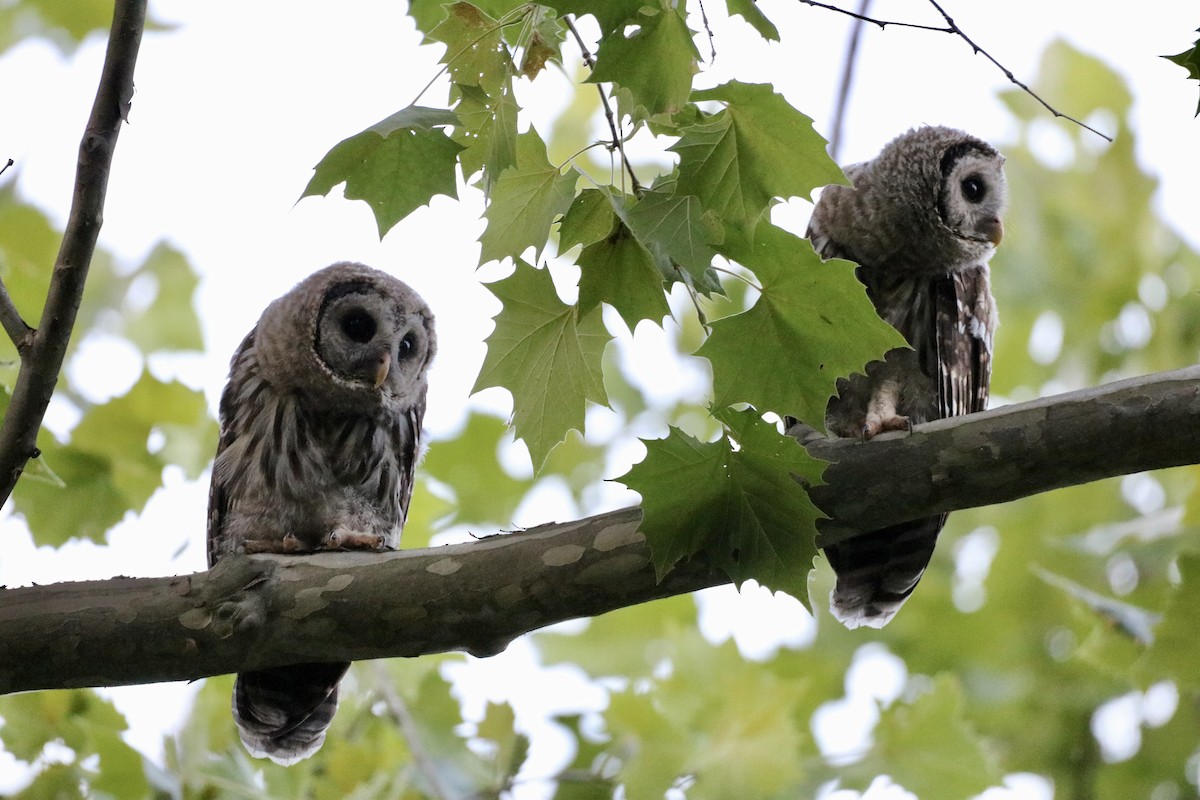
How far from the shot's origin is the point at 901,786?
5.45m

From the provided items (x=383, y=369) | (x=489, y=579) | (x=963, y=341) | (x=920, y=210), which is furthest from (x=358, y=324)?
(x=963, y=341)

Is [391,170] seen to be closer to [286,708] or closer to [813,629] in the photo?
[286,708]

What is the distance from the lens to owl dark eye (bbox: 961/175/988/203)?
4.92 metres

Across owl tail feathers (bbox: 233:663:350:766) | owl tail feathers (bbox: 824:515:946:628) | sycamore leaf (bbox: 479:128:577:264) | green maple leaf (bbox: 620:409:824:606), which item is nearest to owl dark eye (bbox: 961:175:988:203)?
owl tail feathers (bbox: 824:515:946:628)

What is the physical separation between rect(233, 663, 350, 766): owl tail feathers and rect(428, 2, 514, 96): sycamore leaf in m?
2.45

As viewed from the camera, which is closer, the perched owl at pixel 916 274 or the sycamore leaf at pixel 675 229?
the sycamore leaf at pixel 675 229

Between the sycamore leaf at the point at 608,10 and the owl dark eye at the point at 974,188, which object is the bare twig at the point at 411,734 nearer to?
the owl dark eye at the point at 974,188

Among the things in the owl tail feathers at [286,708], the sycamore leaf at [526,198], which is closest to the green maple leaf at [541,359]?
the sycamore leaf at [526,198]

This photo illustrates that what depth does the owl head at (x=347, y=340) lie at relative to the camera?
5.05m

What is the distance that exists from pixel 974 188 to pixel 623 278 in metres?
2.80

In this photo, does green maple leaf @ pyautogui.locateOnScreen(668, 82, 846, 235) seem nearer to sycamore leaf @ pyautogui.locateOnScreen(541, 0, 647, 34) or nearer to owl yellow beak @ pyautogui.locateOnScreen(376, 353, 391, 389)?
sycamore leaf @ pyautogui.locateOnScreen(541, 0, 647, 34)

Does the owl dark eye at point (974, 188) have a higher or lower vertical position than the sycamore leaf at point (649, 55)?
higher

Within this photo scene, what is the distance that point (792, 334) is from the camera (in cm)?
276

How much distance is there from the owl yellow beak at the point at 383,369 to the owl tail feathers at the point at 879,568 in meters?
1.90
